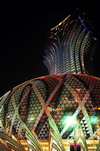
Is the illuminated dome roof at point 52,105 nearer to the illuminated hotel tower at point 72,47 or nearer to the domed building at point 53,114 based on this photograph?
the domed building at point 53,114

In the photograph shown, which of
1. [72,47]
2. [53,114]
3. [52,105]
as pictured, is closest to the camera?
[53,114]

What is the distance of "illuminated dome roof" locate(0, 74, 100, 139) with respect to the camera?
799 inches

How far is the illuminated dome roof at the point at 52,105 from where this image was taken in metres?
20.3

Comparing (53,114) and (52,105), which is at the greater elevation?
(52,105)

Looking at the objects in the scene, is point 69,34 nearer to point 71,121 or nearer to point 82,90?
point 82,90

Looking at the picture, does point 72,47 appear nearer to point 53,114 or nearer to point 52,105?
point 52,105

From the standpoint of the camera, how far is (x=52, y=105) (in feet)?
71.5

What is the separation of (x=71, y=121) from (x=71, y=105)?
244 cm

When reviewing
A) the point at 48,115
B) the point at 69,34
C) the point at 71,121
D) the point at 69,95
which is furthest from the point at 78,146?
the point at 69,34

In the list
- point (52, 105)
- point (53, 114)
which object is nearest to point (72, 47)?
point (52, 105)

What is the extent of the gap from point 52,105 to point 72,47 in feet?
209

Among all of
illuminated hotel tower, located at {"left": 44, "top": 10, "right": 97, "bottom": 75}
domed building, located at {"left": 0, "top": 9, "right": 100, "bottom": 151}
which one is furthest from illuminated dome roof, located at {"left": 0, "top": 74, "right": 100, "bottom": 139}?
illuminated hotel tower, located at {"left": 44, "top": 10, "right": 97, "bottom": 75}

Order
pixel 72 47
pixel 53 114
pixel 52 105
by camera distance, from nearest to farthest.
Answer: pixel 53 114 → pixel 52 105 → pixel 72 47

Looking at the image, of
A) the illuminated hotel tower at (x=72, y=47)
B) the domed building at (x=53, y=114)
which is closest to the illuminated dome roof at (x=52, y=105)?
the domed building at (x=53, y=114)
